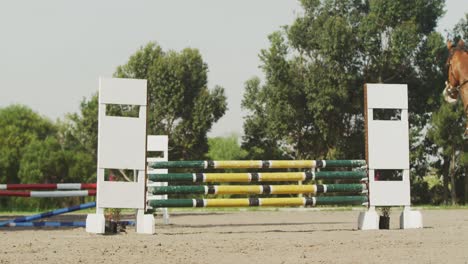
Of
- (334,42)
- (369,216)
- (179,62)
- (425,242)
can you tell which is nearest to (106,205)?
(369,216)

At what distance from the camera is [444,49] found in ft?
132

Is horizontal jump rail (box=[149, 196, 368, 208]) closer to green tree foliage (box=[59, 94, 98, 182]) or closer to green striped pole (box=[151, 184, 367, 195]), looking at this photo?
green striped pole (box=[151, 184, 367, 195])

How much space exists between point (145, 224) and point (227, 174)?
5.28 ft

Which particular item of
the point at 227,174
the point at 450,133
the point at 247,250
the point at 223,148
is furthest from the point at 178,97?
the point at 247,250

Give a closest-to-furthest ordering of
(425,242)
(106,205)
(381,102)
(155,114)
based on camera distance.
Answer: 1. (425,242)
2. (106,205)
3. (381,102)
4. (155,114)

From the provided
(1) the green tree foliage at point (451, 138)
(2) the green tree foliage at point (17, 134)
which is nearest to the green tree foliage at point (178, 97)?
(2) the green tree foliage at point (17, 134)

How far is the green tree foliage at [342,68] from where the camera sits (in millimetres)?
39438

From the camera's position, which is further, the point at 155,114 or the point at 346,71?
the point at 155,114

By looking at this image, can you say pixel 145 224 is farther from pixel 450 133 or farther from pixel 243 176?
pixel 450 133

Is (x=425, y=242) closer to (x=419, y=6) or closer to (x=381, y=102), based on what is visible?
(x=381, y=102)

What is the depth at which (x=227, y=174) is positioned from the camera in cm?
1177

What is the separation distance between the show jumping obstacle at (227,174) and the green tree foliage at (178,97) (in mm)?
33992

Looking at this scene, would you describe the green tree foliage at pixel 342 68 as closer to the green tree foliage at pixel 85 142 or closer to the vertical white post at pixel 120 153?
the green tree foliage at pixel 85 142

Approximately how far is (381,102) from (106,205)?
4.80 meters
